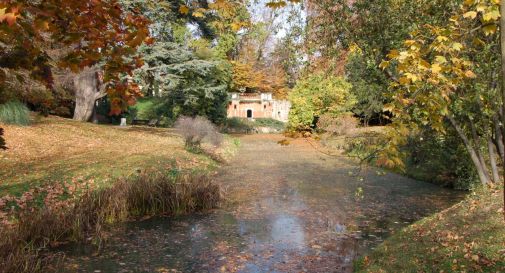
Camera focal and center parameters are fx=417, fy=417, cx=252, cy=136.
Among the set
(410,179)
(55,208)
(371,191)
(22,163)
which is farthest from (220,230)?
(410,179)

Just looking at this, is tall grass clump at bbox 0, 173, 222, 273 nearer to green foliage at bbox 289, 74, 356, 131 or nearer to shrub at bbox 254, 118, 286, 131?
green foliage at bbox 289, 74, 356, 131

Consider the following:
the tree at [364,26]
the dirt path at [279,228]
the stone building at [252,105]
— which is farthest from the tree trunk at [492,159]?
the stone building at [252,105]

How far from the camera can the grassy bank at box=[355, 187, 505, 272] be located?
5.73m

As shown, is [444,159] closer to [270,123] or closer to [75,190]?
[75,190]

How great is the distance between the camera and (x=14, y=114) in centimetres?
1823

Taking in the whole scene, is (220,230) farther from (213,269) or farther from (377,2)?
(377,2)

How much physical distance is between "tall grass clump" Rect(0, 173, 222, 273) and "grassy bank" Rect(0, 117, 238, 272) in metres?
0.01

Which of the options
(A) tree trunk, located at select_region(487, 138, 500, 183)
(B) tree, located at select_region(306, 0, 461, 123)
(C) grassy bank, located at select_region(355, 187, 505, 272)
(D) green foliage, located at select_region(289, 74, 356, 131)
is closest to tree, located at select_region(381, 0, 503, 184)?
(A) tree trunk, located at select_region(487, 138, 500, 183)

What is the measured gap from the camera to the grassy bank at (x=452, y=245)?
5.73 meters

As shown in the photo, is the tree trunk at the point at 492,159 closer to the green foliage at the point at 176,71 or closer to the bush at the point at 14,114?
the bush at the point at 14,114

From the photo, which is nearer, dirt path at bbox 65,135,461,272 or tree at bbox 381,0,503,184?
tree at bbox 381,0,503,184

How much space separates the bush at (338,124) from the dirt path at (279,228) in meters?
12.5

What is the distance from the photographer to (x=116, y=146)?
18750 mm

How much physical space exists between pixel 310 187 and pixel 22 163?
30.8 feet
